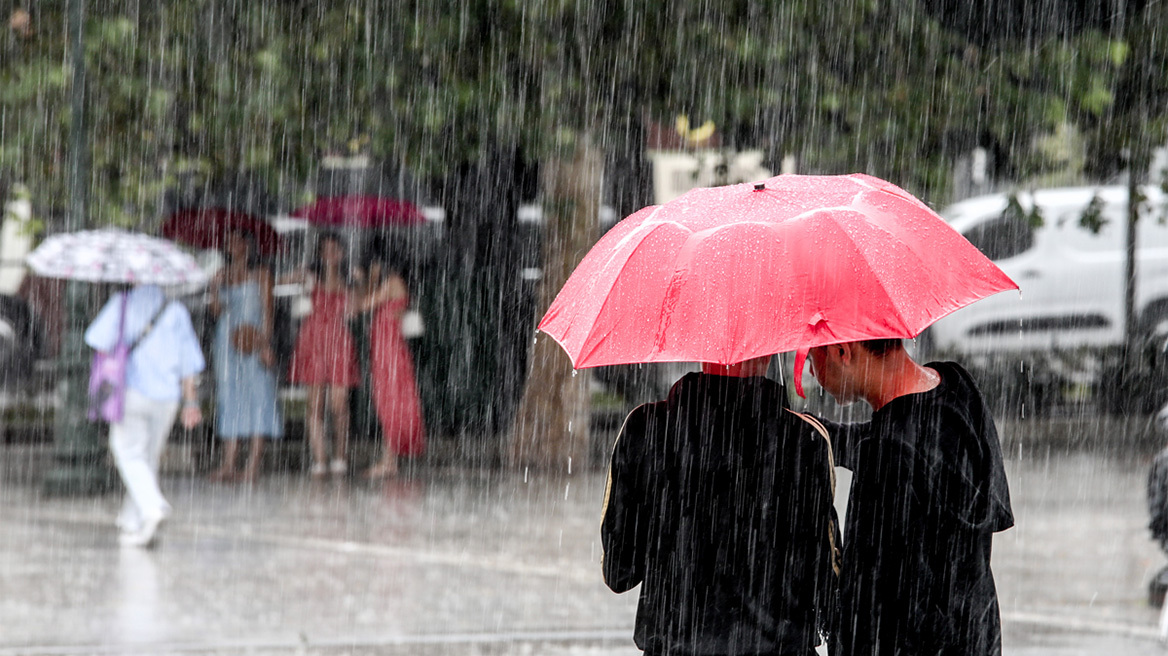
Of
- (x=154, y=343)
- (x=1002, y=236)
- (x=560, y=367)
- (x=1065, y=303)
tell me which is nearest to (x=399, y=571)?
(x=154, y=343)

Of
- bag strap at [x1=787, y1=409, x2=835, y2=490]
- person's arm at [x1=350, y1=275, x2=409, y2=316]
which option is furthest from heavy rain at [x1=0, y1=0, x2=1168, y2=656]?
person's arm at [x1=350, y1=275, x2=409, y2=316]

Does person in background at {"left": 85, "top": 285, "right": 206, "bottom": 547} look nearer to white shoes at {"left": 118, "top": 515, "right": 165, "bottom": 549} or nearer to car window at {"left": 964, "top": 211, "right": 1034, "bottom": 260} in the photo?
white shoes at {"left": 118, "top": 515, "right": 165, "bottom": 549}

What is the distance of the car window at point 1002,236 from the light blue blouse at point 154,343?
9232 mm

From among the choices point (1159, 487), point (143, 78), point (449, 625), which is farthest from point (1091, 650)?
point (143, 78)

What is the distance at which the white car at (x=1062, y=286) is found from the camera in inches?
569

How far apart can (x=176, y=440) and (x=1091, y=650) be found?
9773 mm

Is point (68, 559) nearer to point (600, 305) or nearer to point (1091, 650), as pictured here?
point (1091, 650)

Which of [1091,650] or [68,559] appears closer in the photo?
[1091,650]

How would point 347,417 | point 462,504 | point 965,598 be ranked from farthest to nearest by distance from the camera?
point 347,417 → point 462,504 → point 965,598

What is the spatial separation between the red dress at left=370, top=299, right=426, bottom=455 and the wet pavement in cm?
91

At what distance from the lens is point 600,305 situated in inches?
114

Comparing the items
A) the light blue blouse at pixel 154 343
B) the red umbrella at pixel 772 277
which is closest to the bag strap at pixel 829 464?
the red umbrella at pixel 772 277

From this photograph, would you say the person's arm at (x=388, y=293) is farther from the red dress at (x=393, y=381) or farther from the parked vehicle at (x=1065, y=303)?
the parked vehicle at (x=1065, y=303)

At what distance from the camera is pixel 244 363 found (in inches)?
463
